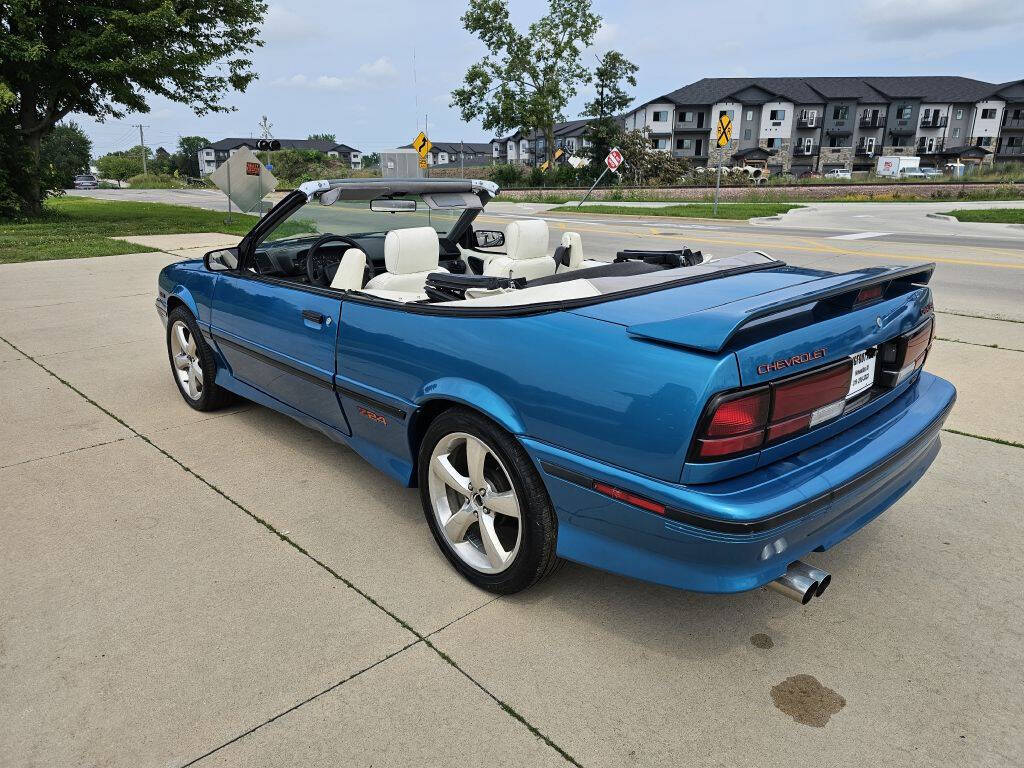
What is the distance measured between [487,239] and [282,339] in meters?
1.66

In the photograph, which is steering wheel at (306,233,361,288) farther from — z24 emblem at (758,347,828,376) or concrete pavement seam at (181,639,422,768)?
z24 emblem at (758,347,828,376)

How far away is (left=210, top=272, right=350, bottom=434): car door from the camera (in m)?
3.36

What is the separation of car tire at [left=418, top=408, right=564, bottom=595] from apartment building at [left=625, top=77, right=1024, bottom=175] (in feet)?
258

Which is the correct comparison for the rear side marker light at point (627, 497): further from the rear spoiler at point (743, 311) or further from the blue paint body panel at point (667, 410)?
the rear spoiler at point (743, 311)

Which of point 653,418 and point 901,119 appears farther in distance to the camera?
point 901,119

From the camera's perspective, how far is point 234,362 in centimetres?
420

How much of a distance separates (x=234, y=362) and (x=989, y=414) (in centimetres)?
466

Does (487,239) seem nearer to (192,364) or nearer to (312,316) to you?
(312,316)

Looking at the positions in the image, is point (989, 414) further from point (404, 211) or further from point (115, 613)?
point (115, 613)

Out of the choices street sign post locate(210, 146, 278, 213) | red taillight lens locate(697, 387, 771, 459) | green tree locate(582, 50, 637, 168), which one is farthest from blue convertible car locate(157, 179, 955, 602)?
green tree locate(582, 50, 637, 168)

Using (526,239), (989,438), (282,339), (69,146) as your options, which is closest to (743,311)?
(526,239)

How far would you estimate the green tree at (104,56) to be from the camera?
58.6 feet

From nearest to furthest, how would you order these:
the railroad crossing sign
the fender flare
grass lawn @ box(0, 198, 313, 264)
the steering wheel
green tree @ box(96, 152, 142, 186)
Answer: the fender flare
the steering wheel
grass lawn @ box(0, 198, 313, 264)
the railroad crossing sign
green tree @ box(96, 152, 142, 186)

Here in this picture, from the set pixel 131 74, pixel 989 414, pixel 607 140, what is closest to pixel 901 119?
pixel 607 140
